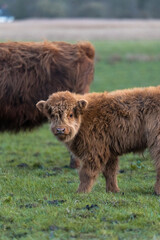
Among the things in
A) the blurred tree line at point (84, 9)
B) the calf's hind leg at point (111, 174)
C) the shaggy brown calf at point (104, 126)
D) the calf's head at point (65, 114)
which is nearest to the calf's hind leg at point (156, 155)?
the shaggy brown calf at point (104, 126)

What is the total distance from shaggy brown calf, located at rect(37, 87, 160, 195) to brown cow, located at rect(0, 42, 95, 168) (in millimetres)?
2093

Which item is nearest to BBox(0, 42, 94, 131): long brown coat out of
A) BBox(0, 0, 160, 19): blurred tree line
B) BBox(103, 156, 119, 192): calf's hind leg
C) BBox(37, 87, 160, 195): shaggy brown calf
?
BBox(37, 87, 160, 195): shaggy brown calf

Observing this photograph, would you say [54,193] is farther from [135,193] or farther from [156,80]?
[156,80]

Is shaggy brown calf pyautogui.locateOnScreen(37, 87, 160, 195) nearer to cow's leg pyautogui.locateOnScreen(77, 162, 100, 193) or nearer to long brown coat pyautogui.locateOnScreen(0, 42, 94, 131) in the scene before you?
cow's leg pyautogui.locateOnScreen(77, 162, 100, 193)

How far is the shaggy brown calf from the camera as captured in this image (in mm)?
5676

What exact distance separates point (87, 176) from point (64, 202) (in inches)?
24.1

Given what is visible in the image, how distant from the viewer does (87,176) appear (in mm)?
5699

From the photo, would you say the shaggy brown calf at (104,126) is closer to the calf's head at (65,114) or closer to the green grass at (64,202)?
the calf's head at (65,114)

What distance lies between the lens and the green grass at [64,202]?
4363mm

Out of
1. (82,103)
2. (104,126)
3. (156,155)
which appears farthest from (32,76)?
(156,155)

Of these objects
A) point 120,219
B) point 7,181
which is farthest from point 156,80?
point 120,219

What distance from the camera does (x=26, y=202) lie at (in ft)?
17.5

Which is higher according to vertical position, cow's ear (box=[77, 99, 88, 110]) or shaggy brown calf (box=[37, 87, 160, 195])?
cow's ear (box=[77, 99, 88, 110])

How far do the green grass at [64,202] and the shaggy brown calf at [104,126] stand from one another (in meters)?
0.41
